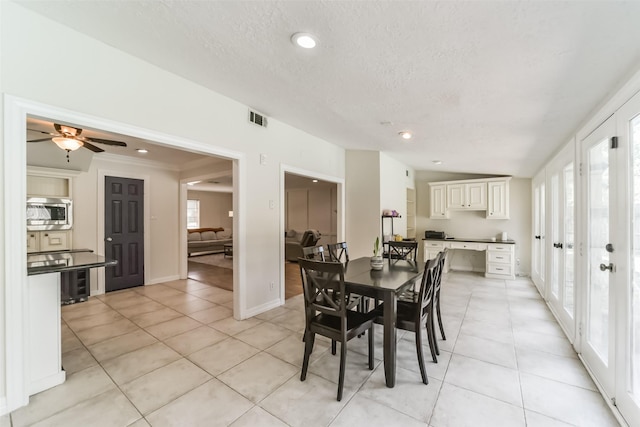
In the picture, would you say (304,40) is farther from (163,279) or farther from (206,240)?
(206,240)

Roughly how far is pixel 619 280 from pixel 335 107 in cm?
273

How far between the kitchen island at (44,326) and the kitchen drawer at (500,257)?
6.59 metres

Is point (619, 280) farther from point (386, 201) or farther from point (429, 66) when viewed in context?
point (386, 201)

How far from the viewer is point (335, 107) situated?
3.00m

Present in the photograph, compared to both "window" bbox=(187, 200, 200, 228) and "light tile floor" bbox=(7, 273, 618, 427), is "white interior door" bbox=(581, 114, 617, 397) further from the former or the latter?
"window" bbox=(187, 200, 200, 228)

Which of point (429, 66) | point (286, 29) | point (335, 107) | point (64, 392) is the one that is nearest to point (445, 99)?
point (429, 66)

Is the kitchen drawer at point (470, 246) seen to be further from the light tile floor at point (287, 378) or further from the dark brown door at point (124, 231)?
the dark brown door at point (124, 231)

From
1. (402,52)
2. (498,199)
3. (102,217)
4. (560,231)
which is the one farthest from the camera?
(498,199)

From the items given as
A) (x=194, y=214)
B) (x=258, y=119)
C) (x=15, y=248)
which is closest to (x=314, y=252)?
(x=258, y=119)

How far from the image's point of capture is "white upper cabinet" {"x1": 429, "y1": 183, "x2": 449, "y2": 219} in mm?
6379

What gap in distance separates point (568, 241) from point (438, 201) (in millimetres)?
3534

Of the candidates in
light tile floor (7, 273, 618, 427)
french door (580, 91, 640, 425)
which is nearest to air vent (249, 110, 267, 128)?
light tile floor (7, 273, 618, 427)

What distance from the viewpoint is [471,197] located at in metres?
6.05

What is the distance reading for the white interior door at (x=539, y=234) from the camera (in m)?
4.52
